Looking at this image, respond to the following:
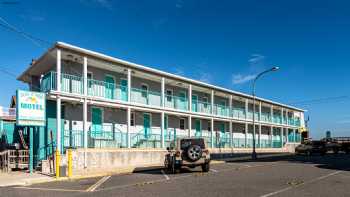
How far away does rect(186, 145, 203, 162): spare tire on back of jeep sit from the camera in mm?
16562

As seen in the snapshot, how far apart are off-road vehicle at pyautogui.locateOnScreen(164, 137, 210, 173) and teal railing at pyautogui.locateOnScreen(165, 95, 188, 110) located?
41.3 feet

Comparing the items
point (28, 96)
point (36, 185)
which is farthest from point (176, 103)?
point (36, 185)

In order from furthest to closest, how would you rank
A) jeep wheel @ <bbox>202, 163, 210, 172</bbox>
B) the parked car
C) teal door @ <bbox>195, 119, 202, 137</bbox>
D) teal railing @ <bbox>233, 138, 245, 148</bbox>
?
teal railing @ <bbox>233, 138, 245, 148</bbox>, the parked car, teal door @ <bbox>195, 119, 202, 137</bbox>, jeep wheel @ <bbox>202, 163, 210, 172</bbox>

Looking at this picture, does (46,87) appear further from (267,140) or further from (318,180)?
(267,140)

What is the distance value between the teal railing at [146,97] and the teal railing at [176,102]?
1.20m

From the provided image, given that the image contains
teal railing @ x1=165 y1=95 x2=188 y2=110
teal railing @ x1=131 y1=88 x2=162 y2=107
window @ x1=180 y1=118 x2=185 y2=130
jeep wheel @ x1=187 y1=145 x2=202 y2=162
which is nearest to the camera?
jeep wheel @ x1=187 y1=145 x2=202 y2=162

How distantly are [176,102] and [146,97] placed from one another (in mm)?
3239

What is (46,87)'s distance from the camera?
2081 centimetres

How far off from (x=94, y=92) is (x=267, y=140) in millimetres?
28321

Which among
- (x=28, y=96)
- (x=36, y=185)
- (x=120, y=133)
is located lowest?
(x=36, y=185)

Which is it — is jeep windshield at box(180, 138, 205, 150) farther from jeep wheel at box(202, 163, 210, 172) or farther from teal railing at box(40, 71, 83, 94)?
teal railing at box(40, 71, 83, 94)

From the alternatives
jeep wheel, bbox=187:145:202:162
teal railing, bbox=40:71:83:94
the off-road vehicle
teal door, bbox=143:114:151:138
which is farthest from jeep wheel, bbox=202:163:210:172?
teal door, bbox=143:114:151:138

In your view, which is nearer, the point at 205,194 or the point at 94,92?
the point at 205,194

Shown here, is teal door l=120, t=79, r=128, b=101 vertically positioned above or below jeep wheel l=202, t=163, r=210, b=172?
above
